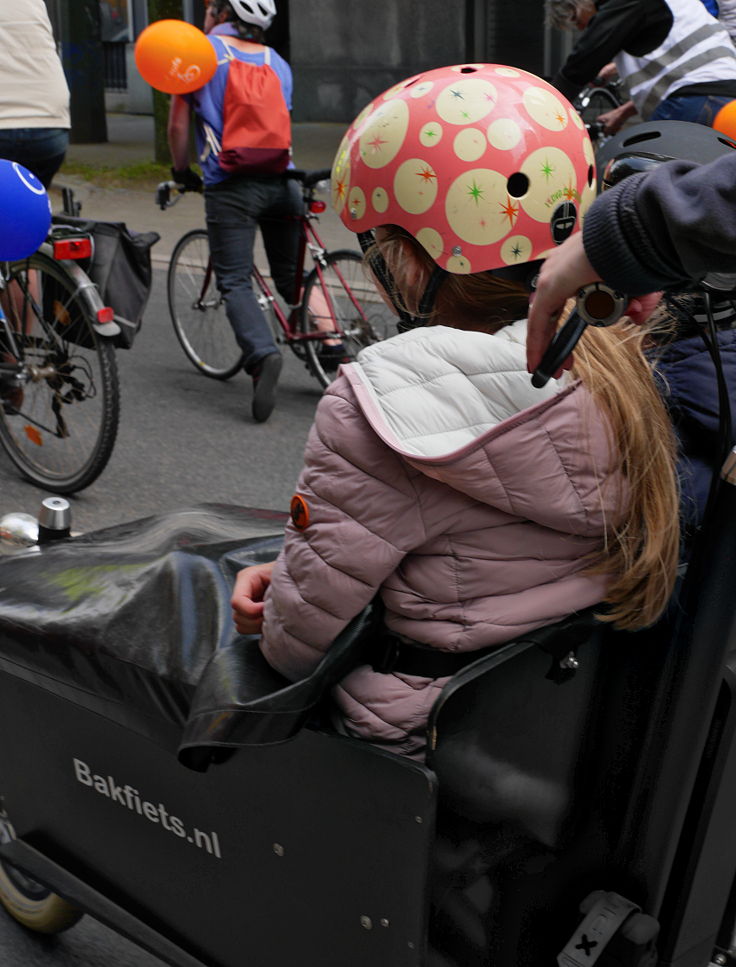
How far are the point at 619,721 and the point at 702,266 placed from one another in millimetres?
617

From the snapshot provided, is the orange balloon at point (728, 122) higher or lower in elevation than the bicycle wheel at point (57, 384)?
higher

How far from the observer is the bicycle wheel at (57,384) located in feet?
14.5

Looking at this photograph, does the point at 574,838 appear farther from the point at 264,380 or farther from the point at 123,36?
the point at 123,36

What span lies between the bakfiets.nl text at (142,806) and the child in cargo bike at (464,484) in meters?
0.31

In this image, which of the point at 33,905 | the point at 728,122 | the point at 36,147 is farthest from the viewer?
the point at 36,147

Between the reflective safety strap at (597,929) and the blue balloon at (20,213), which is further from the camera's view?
the blue balloon at (20,213)

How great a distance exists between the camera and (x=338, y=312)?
5949 millimetres

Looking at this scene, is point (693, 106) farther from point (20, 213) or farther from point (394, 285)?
point (394, 285)

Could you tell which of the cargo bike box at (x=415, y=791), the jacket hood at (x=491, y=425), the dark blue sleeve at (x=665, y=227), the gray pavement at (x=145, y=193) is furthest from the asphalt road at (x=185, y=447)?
the dark blue sleeve at (x=665, y=227)

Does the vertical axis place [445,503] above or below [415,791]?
above

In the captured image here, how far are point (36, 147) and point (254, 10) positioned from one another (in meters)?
1.24

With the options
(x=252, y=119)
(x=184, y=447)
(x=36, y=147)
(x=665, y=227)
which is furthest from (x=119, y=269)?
(x=665, y=227)

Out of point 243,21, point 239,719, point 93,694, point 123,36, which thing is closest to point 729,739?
point 239,719

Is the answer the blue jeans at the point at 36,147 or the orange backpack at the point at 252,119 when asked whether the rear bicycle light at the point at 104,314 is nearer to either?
the blue jeans at the point at 36,147
